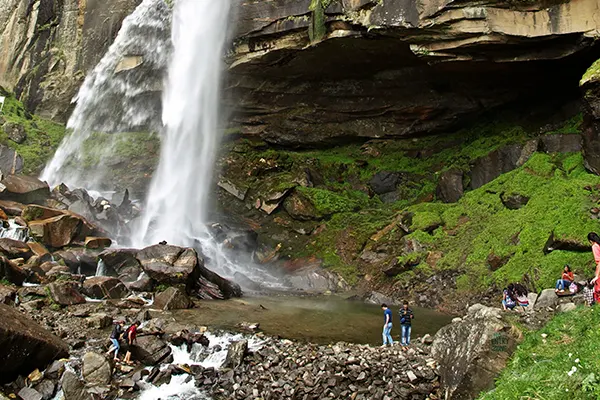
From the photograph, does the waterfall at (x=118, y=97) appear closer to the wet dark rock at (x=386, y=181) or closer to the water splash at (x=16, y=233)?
the water splash at (x=16, y=233)

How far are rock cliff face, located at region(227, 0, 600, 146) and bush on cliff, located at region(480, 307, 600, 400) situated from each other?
43.9 ft

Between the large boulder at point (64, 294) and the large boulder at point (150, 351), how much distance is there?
13.8 feet

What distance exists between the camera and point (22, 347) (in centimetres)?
763

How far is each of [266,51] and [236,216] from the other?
30.9ft

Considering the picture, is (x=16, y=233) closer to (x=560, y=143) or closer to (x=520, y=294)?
(x=520, y=294)

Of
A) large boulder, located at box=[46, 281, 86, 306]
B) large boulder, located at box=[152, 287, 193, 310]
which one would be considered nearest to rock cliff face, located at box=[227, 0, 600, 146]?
large boulder, located at box=[152, 287, 193, 310]

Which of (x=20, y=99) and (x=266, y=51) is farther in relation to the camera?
(x=20, y=99)

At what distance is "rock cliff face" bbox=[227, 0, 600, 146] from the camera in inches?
639

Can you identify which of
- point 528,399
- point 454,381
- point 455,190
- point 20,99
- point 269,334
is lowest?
point 269,334

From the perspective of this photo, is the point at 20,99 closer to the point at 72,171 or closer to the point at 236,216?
the point at 72,171

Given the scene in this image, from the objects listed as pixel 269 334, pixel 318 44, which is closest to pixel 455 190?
pixel 318 44

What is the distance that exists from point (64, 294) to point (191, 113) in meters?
17.7

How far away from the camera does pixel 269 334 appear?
10.5m

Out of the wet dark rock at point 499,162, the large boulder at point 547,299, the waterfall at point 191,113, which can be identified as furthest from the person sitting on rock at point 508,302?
the waterfall at point 191,113
